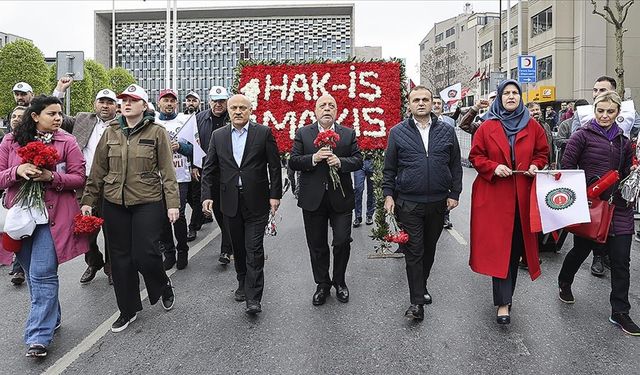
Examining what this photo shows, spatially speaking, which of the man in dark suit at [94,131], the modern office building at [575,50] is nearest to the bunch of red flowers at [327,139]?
the man in dark suit at [94,131]

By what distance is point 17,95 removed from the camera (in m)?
7.09

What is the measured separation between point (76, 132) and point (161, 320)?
2.56 m

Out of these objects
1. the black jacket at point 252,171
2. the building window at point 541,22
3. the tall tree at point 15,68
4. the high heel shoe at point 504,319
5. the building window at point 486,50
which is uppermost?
the building window at point 486,50

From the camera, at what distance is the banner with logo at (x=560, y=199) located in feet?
15.7

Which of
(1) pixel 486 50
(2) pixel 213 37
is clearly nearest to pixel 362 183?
(1) pixel 486 50

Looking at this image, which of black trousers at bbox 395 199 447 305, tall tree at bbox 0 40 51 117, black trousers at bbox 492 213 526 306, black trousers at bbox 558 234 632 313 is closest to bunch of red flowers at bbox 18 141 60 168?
black trousers at bbox 395 199 447 305

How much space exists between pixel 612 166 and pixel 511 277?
4.25ft

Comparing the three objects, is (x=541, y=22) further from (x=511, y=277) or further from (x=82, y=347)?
(x=82, y=347)

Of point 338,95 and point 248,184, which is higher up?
point 338,95

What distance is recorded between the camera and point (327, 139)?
5105mm

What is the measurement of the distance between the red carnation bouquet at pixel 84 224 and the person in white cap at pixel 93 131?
1757 millimetres

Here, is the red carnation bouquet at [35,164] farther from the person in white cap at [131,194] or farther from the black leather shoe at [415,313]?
the black leather shoe at [415,313]

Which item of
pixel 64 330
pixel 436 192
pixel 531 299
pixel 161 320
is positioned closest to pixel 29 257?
pixel 64 330

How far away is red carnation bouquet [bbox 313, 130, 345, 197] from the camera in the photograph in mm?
5117
